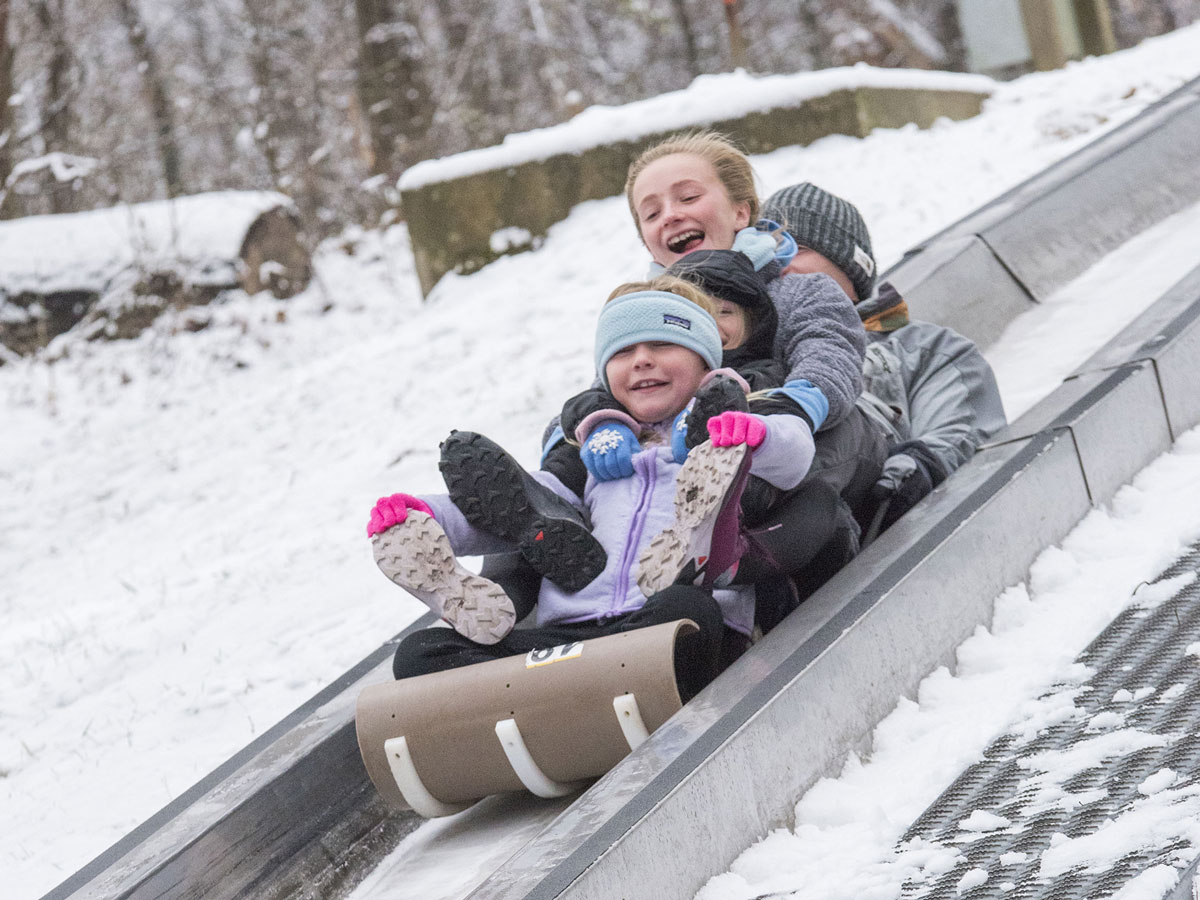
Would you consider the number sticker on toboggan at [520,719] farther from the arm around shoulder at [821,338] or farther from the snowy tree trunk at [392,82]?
the snowy tree trunk at [392,82]

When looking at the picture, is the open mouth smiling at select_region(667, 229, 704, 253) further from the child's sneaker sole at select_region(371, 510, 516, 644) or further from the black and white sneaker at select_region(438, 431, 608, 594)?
the child's sneaker sole at select_region(371, 510, 516, 644)

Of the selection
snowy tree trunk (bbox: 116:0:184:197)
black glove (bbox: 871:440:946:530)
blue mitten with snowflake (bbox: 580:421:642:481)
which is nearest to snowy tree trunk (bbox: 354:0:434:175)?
snowy tree trunk (bbox: 116:0:184:197)

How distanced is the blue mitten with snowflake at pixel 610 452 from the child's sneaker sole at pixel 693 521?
0.27 metres

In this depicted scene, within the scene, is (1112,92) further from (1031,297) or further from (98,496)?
(98,496)

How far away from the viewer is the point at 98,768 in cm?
334

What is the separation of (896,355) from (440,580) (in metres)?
1.72

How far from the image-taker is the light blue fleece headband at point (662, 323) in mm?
2594

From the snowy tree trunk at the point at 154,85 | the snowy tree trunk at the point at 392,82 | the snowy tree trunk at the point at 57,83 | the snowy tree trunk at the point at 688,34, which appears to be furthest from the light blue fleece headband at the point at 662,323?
the snowy tree trunk at the point at 688,34

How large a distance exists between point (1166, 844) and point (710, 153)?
2.03 m

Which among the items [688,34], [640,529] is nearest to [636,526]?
[640,529]

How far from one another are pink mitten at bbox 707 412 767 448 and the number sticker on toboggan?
30cm

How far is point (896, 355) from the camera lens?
3648 mm

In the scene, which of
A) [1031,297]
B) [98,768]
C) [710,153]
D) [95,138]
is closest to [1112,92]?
[1031,297]

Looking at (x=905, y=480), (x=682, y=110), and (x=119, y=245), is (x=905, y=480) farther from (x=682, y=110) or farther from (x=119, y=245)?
(x=119, y=245)
